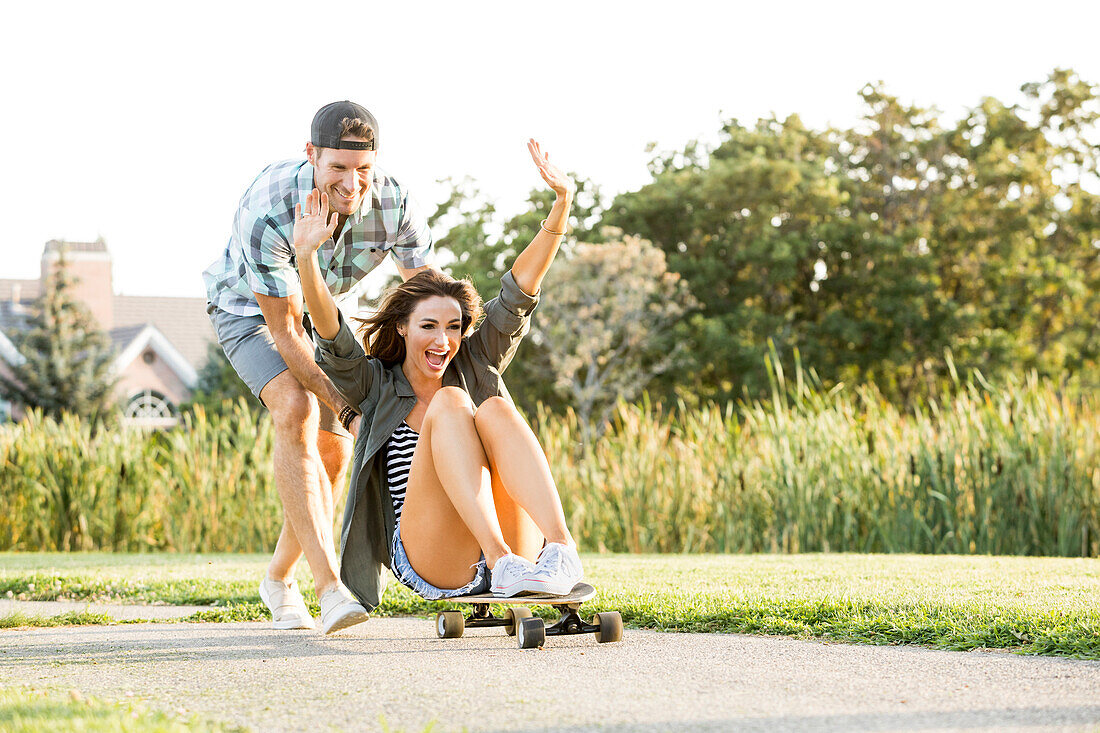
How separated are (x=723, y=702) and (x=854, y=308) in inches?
1093

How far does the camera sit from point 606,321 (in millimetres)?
26547

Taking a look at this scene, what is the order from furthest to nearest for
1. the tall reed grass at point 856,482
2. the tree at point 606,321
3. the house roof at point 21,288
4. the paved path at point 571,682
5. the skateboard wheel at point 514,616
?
the house roof at point 21,288, the tree at point 606,321, the tall reed grass at point 856,482, the skateboard wheel at point 514,616, the paved path at point 571,682

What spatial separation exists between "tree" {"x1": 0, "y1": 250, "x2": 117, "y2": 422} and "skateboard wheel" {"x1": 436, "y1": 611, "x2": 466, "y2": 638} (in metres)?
28.0

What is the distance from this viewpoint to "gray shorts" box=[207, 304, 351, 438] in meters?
3.85

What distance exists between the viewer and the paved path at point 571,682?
222 centimetres

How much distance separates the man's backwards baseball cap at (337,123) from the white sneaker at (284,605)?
153 cm

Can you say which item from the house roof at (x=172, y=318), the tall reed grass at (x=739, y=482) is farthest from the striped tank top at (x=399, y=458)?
the house roof at (x=172, y=318)

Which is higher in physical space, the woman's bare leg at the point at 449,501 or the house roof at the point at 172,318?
the house roof at the point at 172,318

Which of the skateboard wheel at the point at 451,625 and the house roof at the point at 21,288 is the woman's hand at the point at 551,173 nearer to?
the skateboard wheel at the point at 451,625

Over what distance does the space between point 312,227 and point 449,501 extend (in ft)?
3.14

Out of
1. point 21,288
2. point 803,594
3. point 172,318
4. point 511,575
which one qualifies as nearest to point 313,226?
point 511,575

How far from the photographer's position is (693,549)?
8.12 m

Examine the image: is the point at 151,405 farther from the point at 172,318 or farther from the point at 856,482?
the point at 856,482

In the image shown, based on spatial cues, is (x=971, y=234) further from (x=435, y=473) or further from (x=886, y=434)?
(x=435, y=473)
